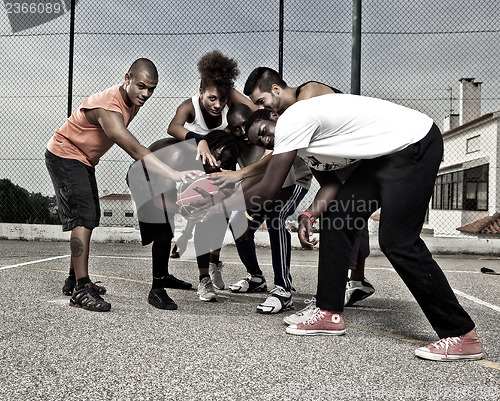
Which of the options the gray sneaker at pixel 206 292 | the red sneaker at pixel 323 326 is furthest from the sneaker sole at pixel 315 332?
the gray sneaker at pixel 206 292

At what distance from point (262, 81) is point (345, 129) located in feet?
2.86

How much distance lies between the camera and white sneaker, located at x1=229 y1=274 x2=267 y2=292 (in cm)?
395

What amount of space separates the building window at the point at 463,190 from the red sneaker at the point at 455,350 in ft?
56.8

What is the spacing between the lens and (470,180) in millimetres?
19625

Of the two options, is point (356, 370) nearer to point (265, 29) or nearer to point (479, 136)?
point (265, 29)

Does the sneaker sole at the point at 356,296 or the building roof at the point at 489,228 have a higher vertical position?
the sneaker sole at the point at 356,296

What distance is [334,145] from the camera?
225 centimetres

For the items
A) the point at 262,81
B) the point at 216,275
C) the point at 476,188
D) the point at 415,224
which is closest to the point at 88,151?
the point at 262,81

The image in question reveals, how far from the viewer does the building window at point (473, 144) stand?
1927 cm

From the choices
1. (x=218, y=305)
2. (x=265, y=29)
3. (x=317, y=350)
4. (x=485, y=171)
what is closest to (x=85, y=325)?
(x=218, y=305)

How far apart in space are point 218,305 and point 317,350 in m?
1.17

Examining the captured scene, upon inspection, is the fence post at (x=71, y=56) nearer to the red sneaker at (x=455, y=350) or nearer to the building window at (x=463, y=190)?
the red sneaker at (x=455, y=350)

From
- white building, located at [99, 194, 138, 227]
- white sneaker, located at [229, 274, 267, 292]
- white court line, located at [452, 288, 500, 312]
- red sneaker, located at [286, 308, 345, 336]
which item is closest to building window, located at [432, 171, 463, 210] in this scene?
white building, located at [99, 194, 138, 227]

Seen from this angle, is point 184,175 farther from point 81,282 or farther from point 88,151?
point 81,282
